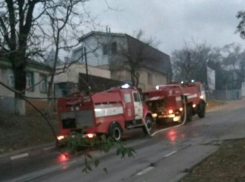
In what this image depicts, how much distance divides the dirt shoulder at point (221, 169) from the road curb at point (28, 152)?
8472 mm

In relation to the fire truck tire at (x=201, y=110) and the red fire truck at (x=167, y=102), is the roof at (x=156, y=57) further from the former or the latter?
the red fire truck at (x=167, y=102)

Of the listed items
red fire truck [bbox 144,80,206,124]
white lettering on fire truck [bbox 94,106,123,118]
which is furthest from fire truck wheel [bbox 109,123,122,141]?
red fire truck [bbox 144,80,206,124]

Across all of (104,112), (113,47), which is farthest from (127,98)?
(113,47)

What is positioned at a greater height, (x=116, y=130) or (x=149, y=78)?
(x=149, y=78)

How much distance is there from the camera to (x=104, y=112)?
20312 millimetres

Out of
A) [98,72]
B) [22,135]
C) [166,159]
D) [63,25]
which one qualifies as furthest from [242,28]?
[98,72]

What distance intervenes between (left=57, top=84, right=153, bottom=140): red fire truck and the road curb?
1.02 metres

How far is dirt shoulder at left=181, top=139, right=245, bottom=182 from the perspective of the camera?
9297 mm

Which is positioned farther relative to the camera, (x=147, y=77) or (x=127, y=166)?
(x=147, y=77)

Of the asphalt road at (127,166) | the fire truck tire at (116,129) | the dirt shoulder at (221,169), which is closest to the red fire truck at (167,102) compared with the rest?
the fire truck tire at (116,129)

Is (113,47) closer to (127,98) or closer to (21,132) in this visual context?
(127,98)

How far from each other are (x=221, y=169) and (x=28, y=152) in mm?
10971

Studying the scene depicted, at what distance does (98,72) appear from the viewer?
46781 millimetres

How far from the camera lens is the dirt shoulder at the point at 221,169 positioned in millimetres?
9297
